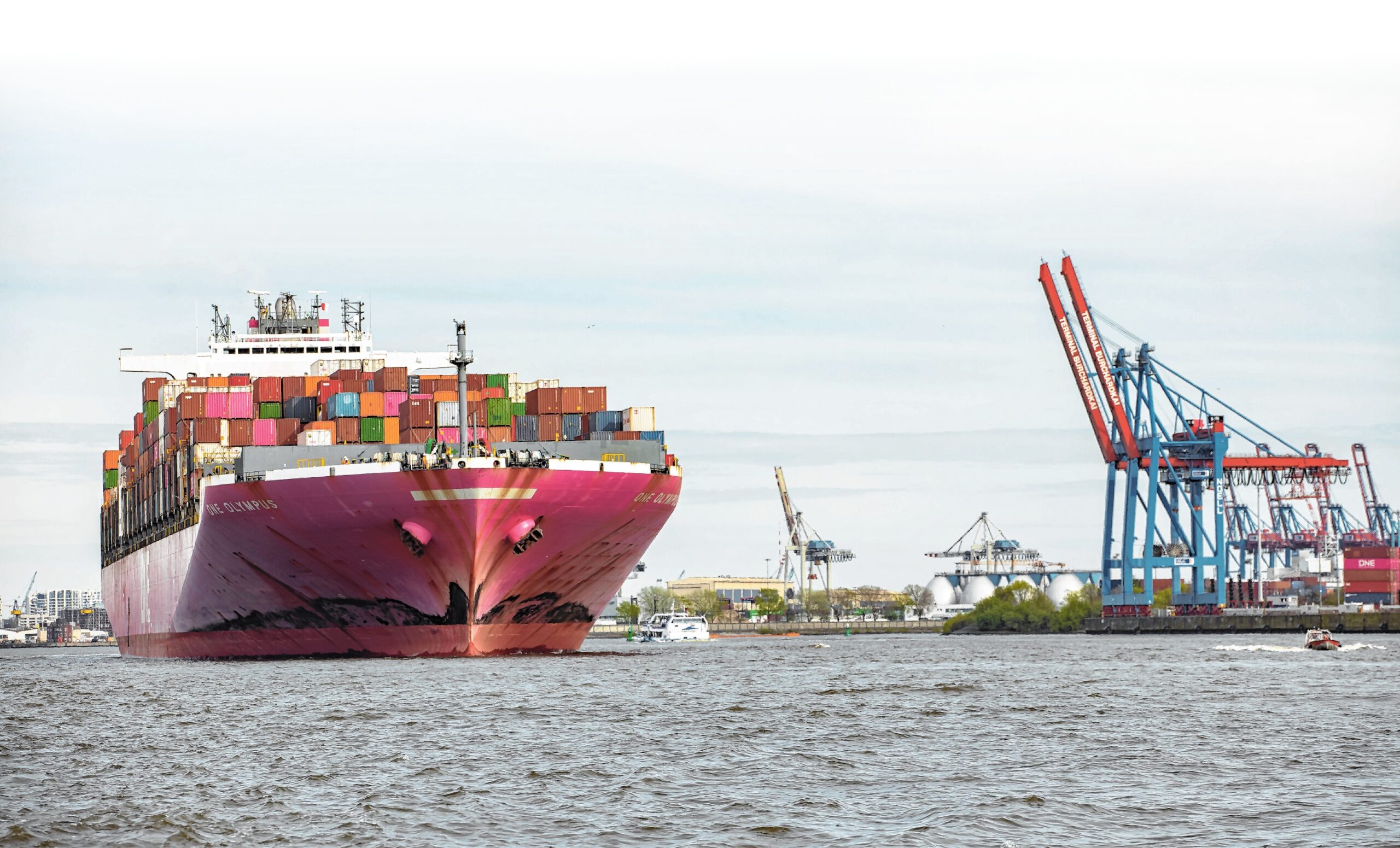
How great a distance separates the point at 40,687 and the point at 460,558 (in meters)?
13.8

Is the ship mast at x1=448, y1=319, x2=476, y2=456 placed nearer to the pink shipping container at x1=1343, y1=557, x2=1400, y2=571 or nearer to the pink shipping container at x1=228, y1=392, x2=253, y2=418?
the pink shipping container at x1=228, y1=392, x2=253, y2=418

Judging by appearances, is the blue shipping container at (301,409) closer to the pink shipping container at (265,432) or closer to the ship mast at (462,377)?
the pink shipping container at (265,432)

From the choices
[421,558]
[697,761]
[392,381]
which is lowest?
[697,761]

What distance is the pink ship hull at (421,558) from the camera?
1811 inches

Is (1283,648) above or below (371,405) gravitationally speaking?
below

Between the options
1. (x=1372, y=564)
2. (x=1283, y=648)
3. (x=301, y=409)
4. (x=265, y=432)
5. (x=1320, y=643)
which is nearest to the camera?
(x=265, y=432)

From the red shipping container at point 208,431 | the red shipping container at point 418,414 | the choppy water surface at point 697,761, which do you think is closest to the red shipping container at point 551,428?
the red shipping container at point 418,414

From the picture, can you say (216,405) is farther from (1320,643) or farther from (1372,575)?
(1372,575)

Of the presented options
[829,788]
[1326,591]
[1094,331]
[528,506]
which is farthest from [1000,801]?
[1326,591]

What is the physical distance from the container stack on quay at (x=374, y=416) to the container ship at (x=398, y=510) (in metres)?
0.07

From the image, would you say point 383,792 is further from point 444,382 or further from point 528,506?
point 444,382

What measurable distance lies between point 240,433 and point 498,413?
341 inches

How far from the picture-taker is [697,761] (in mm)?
24844

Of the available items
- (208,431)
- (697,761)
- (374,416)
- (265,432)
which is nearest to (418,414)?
(374,416)
